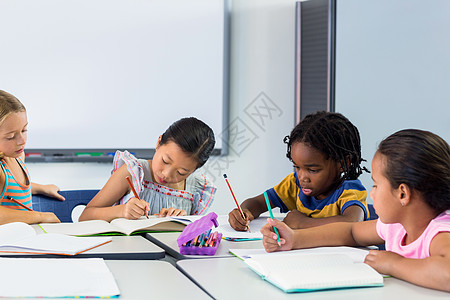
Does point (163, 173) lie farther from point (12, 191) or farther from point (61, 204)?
point (12, 191)

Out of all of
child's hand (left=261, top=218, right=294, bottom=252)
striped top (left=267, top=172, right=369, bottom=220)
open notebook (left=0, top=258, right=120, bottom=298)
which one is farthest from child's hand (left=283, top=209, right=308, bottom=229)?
open notebook (left=0, top=258, right=120, bottom=298)

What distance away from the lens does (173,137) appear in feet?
6.48

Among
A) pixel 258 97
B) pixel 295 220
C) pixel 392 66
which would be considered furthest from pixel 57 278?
pixel 258 97

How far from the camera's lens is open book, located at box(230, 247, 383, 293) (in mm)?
951

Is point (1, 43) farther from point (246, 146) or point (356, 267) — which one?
point (356, 267)

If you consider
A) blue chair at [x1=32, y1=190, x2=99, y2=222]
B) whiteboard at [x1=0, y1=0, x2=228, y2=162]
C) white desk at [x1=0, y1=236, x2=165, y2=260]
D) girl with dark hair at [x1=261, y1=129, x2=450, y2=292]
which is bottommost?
blue chair at [x1=32, y1=190, x2=99, y2=222]

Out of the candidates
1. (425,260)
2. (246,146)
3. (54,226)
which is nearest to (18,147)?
(54,226)

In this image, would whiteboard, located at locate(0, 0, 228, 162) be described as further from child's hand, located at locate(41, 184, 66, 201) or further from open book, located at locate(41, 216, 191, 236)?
open book, located at locate(41, 216, 191, 236)

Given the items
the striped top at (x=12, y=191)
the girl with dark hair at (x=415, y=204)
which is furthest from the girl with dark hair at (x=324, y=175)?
the striped top at (x=12, y=191)

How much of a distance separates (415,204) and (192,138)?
100 centimetres

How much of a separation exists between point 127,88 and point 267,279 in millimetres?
2591

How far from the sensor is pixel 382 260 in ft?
3.55

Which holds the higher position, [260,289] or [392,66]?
[392,66]

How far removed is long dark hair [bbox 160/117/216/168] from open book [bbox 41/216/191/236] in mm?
355
